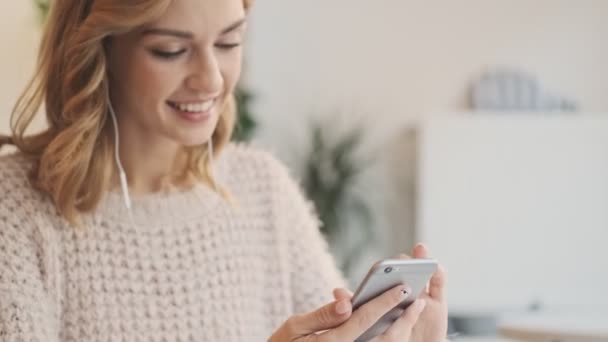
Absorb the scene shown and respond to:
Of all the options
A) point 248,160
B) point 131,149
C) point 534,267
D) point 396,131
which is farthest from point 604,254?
point 131,149

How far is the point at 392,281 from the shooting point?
4.46 feet

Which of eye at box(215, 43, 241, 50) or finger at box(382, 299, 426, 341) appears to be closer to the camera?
finger at box(382, 299, 426, 341)

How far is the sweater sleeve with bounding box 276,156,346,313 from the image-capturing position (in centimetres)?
175

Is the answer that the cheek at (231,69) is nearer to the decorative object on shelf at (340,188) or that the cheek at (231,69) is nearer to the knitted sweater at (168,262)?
the knitted sweater at (168,262)

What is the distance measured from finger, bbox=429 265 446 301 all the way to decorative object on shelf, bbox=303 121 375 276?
250 cm

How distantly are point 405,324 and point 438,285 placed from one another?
10 cm

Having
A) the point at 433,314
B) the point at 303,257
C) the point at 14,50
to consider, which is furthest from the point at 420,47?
the point at 433,314

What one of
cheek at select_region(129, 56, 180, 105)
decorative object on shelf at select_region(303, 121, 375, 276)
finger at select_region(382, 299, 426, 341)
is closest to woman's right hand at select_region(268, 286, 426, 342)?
finger at select_region(382, 299, 426, 341)

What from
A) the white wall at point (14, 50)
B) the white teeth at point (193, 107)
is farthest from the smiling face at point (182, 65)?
the white wall at point (14, 50)

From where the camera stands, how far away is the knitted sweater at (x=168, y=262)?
1523mm

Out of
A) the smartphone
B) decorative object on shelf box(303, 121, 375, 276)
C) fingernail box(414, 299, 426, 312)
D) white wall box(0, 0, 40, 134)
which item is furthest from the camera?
decorative object on shelf box(303, 121, 375, 276)

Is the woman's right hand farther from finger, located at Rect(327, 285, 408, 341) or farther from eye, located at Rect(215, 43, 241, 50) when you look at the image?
eye, located at Rect(215, 43, 241, 50)

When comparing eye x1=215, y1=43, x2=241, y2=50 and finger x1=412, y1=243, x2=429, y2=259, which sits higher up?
eye x1=215, y1=43, x2=241, y2=50

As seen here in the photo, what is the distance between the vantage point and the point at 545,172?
3.84m
